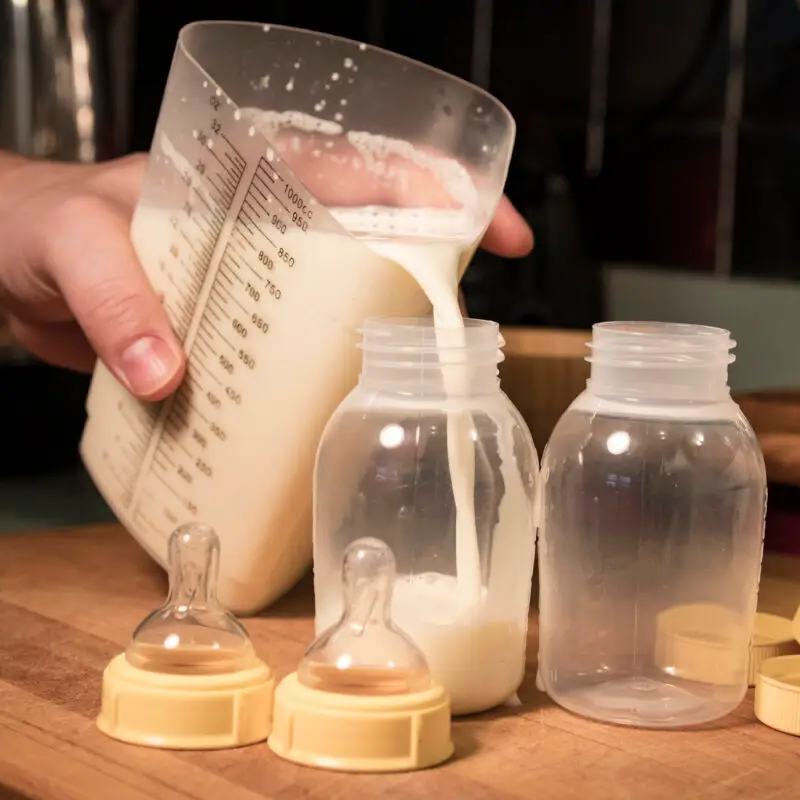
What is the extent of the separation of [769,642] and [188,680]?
0.33 metres

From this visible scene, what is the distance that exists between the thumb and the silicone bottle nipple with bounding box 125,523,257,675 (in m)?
0.17

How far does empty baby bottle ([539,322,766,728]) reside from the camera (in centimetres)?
68

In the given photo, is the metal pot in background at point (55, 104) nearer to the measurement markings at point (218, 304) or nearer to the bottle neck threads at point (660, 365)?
the measurement markings at point (218, 304)

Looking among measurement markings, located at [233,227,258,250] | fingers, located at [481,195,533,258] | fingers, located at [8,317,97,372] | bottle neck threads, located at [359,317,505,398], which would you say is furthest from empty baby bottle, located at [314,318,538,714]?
fingers, located at [8,317,97,372]

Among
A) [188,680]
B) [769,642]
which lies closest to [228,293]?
[188,680]

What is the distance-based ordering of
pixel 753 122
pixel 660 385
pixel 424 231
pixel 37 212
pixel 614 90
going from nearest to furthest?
pixel 660 385, pixel 424 231, pixel 37 212, pixel 753 122, pixel 614 90

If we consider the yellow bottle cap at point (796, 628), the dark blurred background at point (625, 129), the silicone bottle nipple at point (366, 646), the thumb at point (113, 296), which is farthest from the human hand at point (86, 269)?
the dark blurred background at point (625, 129)

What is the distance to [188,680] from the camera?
62 cm

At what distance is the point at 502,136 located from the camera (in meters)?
0.83

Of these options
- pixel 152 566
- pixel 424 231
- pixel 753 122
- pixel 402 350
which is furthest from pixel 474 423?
pixel 753 122

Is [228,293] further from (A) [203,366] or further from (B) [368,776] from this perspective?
(B) [368,776]

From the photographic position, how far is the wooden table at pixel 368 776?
585mm

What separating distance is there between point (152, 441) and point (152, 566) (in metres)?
0.15

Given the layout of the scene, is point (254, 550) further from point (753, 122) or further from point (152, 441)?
point (753, 122)
